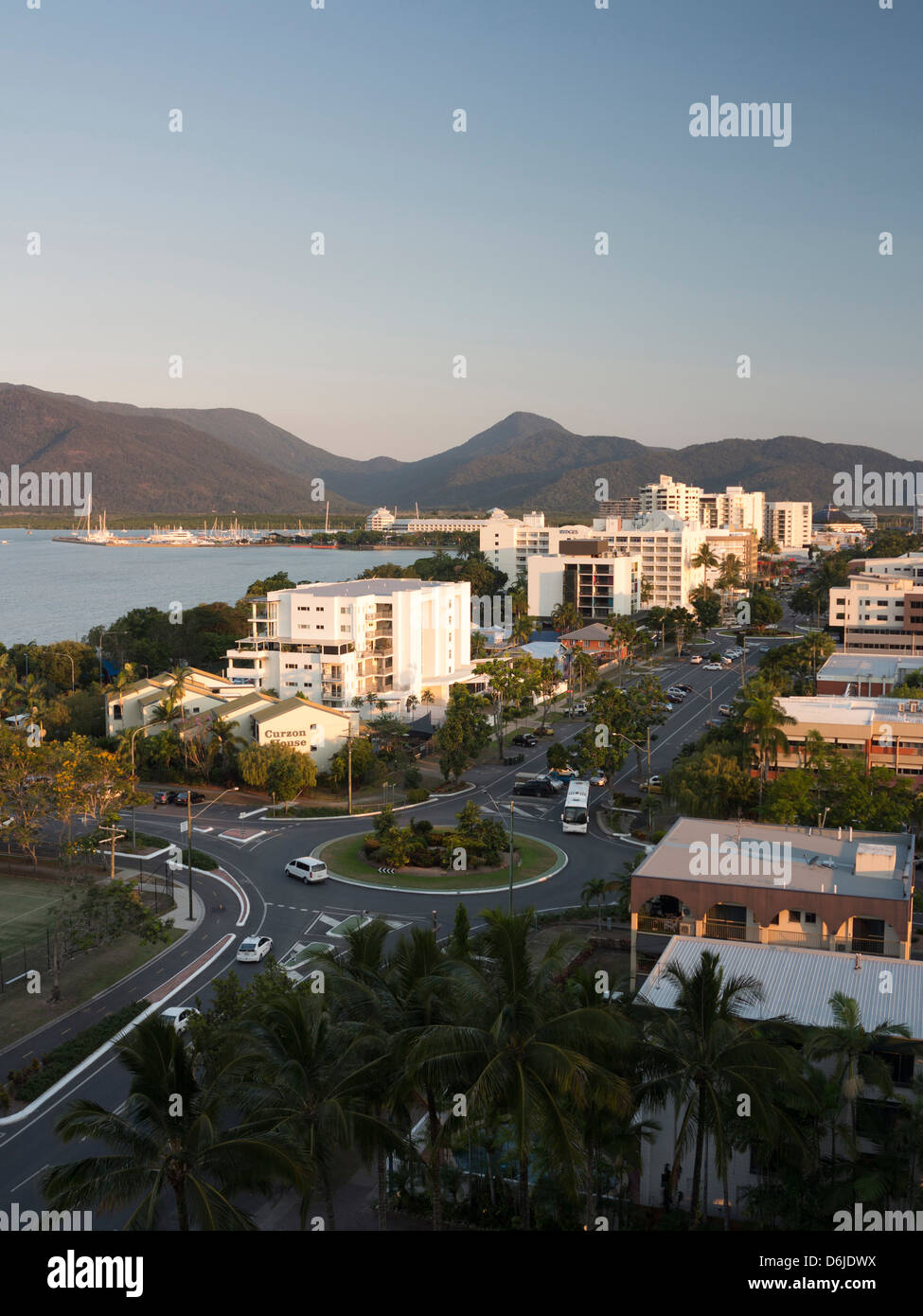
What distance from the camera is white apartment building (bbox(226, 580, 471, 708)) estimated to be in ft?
208

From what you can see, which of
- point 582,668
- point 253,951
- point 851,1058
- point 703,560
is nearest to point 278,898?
point 253,951

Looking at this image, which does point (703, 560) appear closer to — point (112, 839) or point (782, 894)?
point (112, 839)

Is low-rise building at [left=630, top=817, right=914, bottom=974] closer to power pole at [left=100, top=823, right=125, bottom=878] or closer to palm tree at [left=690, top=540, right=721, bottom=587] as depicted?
power pole at [left=100, top=823, right=125, bottom=878]

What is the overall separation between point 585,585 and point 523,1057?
338 ft

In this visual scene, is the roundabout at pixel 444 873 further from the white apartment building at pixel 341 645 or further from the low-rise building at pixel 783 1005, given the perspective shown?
the white apartment building at pixel 341 645

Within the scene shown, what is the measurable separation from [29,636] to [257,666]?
232 ft

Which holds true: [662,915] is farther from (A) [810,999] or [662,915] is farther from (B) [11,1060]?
(B) [11,1060]

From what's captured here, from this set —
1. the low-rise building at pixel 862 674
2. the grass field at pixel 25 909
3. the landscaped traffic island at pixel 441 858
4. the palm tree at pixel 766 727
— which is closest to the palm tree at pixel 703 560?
the low-rise building at pixel 862 674

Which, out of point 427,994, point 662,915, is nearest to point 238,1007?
point 427,994

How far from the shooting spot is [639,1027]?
51.8ft

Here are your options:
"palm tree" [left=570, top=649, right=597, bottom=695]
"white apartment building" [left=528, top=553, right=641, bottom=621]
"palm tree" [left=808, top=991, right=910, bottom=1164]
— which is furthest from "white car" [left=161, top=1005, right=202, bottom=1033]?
"white apartment building" [left=528, top=553, right=641, bottom=621]

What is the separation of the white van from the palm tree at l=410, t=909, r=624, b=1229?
73.5ft

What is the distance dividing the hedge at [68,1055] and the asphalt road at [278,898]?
1.64 feet

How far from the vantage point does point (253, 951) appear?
29641mm
